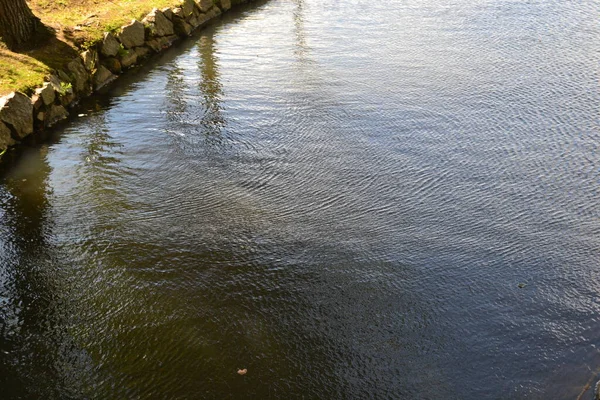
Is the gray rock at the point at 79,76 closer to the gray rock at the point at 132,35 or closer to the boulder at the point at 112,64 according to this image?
the boulder at the point at 112,64

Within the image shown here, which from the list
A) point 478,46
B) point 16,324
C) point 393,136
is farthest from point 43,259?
point 478,46

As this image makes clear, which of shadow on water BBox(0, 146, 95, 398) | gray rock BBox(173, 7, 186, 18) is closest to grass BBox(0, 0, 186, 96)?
Result: gray rock BBox(173, 7, 186, 18)

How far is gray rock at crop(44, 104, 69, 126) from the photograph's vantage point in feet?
36.1

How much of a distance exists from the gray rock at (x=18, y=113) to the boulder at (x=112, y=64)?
3.33 metres

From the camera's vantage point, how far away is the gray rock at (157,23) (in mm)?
15263

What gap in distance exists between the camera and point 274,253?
23.3ft

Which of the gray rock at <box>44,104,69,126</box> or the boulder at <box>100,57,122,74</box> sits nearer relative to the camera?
the gray rock at <box>44,104,69,126</box>

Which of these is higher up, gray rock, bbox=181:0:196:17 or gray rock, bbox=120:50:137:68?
gray rock, bbox=181:0:196:17

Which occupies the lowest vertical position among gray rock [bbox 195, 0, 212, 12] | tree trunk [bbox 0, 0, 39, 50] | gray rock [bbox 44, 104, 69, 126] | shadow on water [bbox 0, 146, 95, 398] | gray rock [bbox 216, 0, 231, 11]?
shadow on water [bbox 0, 146, 95, 398]

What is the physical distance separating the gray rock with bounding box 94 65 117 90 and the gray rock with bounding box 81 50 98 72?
148mm

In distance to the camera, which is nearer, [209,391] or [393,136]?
[209,391]

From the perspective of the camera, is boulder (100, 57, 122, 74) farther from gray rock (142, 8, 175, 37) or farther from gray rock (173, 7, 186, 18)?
gray rock (173, 7, 186, 18)

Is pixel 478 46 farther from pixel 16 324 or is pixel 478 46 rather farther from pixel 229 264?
pixel 16 324

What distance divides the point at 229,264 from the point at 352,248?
144 centimetres
